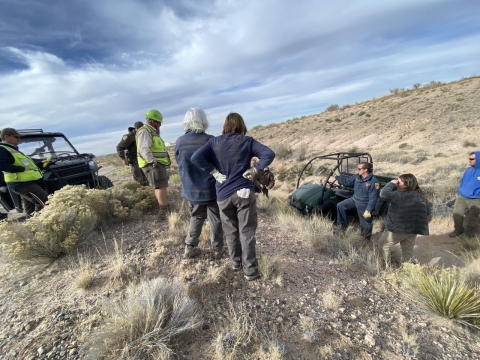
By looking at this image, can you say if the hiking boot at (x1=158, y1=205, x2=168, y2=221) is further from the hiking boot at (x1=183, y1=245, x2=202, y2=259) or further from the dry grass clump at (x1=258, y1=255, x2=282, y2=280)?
the dry grass clump at (x1=258, y1=255, x2=282, y2=280)

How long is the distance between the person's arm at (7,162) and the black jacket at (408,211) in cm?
551

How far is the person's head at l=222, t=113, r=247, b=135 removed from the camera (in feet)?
8.34

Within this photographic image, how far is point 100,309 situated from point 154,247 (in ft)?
3.77

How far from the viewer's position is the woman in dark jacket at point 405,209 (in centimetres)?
346

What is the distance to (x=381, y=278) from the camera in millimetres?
3090

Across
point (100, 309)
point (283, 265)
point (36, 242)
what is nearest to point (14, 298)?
point (36, 242)

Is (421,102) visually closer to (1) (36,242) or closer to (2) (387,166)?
(2) (387,166)

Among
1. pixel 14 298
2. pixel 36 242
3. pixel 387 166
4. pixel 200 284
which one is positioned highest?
pixel 36 242

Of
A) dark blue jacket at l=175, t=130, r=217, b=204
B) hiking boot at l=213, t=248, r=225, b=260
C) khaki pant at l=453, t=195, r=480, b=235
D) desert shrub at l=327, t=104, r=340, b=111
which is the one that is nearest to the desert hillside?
hiking boot at l=213, t=248, r=225, b=260

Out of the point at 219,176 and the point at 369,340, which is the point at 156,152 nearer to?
the point at 219,176

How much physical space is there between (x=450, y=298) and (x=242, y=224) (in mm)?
2200

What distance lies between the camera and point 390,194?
3418 mm

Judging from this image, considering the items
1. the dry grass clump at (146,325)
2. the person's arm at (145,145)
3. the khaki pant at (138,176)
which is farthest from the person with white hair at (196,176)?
the khaki pant at (138,176)

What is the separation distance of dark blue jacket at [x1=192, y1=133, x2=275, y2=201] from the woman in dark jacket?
2078 mm
